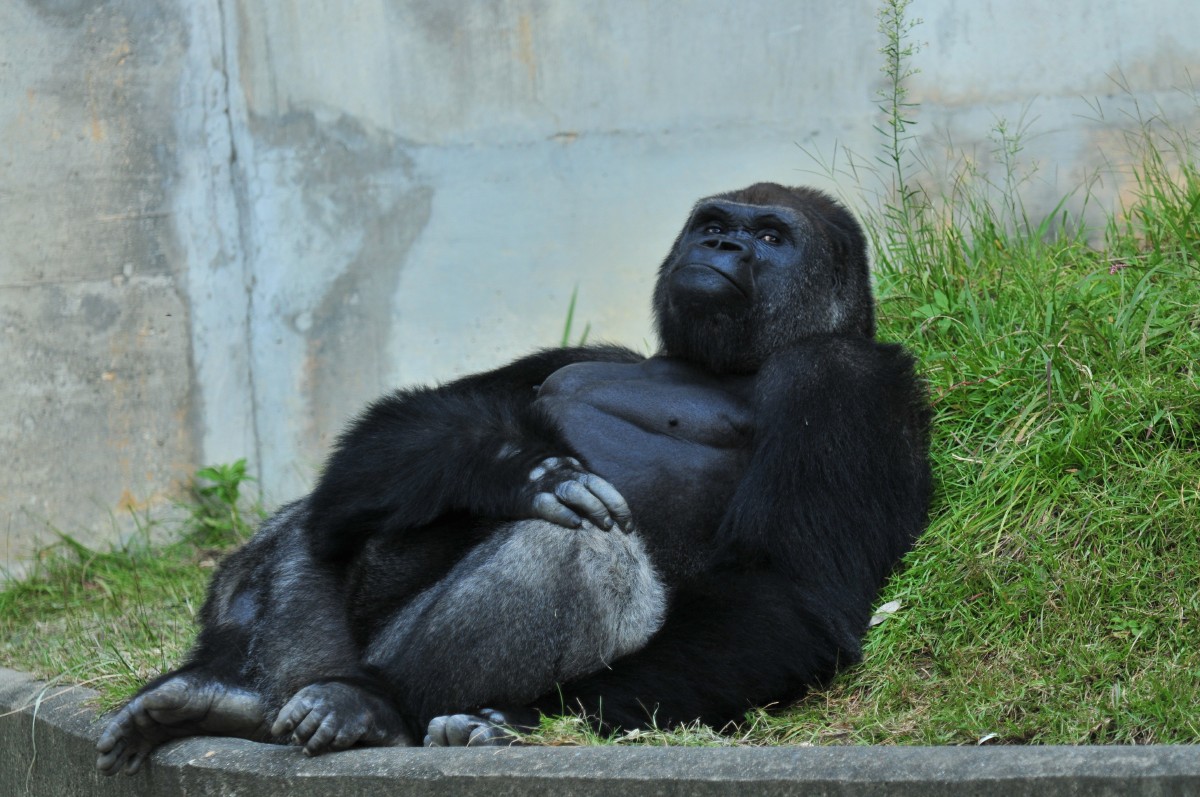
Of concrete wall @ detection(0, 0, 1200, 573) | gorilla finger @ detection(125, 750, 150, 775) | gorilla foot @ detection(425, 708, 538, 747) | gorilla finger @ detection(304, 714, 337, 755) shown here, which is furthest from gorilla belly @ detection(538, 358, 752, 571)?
concrete wall @ detection(0, 0, 1200, 573)

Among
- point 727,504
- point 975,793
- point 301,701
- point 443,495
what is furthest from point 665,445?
point 975,793

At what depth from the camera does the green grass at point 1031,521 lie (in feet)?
9.86

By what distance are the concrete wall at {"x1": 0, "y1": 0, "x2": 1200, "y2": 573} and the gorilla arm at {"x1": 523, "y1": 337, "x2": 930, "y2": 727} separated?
2770mm

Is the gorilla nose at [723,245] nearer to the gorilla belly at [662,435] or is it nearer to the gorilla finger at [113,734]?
the gorilla belly at [662,435]

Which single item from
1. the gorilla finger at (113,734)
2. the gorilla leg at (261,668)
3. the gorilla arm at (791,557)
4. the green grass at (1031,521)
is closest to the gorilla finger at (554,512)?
the gorilla arm at (791,557)

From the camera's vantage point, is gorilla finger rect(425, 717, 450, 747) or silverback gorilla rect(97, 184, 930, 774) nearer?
gorilla finger rect(425, 717, 450, 747)

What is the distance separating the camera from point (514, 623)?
295 cm

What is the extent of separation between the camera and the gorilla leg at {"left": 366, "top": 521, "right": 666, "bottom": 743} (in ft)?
Result: 9.65

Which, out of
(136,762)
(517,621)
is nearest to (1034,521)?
(517,621)

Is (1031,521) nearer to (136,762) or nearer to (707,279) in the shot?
(707,279)

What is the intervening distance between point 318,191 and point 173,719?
3.92 m

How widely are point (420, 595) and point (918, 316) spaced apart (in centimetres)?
231

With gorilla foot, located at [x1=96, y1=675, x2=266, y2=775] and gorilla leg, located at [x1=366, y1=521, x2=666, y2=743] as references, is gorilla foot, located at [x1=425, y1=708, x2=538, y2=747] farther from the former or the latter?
gorilla foot, located at [x1=96, y1=675, x2=266, y2=775]

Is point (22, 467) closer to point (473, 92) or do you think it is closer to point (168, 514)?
point (168, 514)
